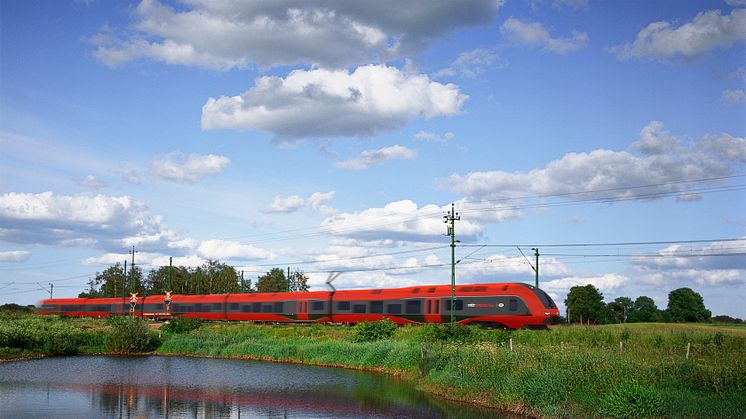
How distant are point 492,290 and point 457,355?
683 inches

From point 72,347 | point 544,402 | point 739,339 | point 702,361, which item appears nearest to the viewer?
point 544,402

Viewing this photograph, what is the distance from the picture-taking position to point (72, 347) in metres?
59.5

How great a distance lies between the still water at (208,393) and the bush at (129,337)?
10840 millimetres

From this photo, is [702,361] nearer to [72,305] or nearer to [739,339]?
[739,339]

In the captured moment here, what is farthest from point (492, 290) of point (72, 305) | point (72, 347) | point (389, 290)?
point (72, 305)

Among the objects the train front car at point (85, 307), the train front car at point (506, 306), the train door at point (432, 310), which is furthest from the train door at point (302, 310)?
the train front car at point (85, 307)

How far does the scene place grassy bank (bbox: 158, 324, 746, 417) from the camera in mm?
24828

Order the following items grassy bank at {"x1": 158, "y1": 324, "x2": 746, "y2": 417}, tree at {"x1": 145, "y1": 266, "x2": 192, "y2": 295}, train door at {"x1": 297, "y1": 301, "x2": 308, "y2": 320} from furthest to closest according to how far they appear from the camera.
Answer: tree at {"x1": 145, "y1": 266, "x2": 192, "y2": 295}, train door at {"x1": 297, "y1": 301, "x2": 308, "y2": 320}, grassy bank at {"x1": 158, "y1": 324, "x2": 746, "y2": 417}

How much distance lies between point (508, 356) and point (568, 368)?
3.96 meters

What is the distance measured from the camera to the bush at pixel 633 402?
945 inches

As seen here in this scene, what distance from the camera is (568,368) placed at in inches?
1130

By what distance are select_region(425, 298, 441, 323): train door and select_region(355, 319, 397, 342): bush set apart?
4305mm

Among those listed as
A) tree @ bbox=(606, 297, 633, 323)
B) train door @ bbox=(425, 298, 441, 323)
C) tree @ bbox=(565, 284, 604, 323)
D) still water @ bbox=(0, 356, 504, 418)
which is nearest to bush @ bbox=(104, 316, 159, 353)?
still water @ bbox=(0, 356, 504, 418)

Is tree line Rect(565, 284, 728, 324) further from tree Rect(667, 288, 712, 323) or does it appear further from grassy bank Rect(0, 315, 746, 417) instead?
grassy bank Rect(0, 315, 746, 417)
